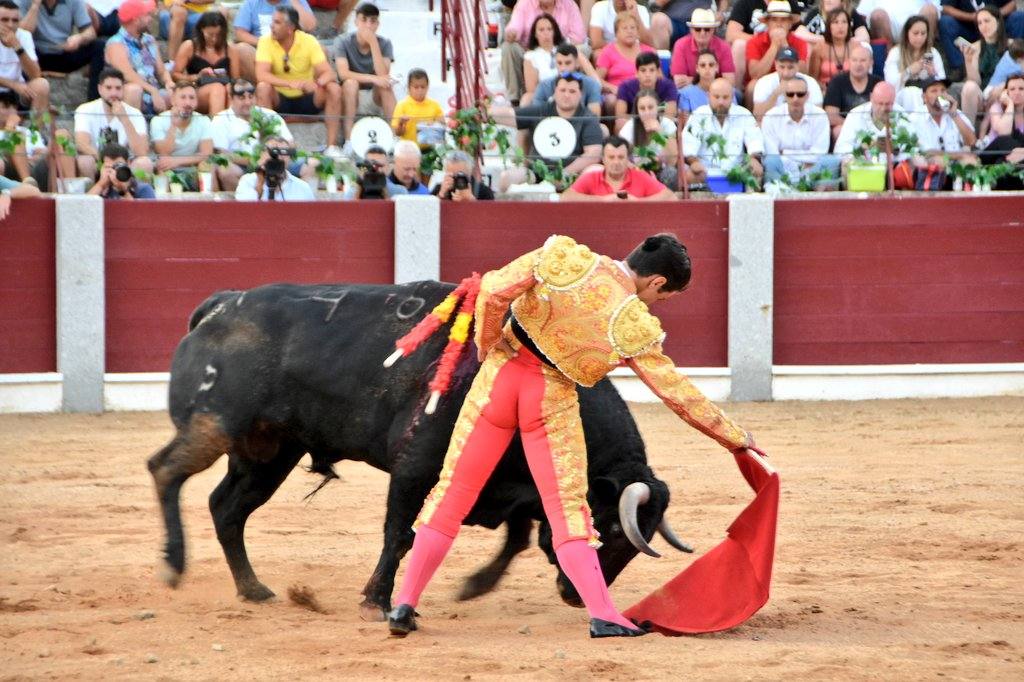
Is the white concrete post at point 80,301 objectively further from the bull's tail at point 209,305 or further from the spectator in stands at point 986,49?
the spectator in stands at point 986,49

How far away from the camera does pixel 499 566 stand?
447 centimetres

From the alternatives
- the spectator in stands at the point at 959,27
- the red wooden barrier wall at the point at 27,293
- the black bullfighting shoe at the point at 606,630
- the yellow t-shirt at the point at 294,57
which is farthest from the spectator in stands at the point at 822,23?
the black bullfighting shoe at the point at 606,630

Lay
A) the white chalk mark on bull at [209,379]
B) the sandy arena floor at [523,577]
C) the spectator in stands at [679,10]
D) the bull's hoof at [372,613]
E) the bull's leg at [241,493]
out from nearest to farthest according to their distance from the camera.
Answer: the sandy arena floor at [523,577], the bull's hoof at [372,613], the white chalk mark on bull at [209,379], the bull's leg at [241,493], the spectator in stands at [679,10]

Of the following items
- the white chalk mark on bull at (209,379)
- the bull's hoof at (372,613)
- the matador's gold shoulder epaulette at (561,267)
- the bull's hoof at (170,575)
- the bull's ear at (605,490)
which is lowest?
the bull's hoof at (372,613)

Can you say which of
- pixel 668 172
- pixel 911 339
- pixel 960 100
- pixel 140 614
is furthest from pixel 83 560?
pixel 960 100

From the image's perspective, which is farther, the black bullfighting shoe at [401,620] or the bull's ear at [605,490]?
the bull's ear at [605,490]

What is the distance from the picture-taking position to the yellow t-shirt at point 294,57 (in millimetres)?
9719

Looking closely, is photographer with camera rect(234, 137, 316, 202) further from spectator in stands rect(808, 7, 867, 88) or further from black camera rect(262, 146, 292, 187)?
spectator in stands rect(808, 7, 867, 88)

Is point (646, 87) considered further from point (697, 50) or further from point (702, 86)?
point (697, 50)

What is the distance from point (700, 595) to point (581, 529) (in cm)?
48

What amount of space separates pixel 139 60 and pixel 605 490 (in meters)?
6.48

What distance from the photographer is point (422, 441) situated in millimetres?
4152

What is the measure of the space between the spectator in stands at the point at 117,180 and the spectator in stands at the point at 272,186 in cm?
51

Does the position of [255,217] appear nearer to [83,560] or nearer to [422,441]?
[83,560]
